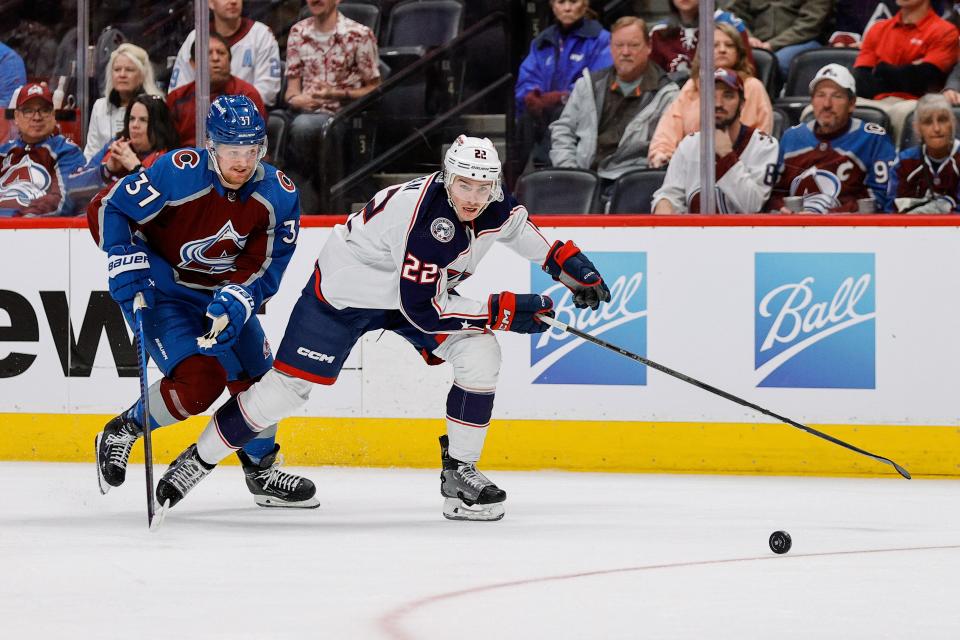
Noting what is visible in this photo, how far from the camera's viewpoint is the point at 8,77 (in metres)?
6.23

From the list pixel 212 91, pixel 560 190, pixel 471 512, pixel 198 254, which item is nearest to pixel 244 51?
pixel 212 91

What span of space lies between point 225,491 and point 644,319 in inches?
65.9

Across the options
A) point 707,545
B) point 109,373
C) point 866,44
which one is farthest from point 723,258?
point 109,373

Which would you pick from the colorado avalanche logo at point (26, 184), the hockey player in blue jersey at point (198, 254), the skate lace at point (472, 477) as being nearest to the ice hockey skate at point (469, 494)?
the skate lace at point (472, 477)

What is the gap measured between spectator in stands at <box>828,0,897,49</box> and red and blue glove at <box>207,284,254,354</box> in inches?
102

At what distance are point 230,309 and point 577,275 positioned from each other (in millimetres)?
1015

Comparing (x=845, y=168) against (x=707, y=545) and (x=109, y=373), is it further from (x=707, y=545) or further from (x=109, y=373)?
(x=109, y=373)

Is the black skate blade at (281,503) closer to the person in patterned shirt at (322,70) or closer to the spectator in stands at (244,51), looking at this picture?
the person in patterned shirt at (322,70)

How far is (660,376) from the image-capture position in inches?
215

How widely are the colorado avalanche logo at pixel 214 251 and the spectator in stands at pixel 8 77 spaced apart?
2247 mm

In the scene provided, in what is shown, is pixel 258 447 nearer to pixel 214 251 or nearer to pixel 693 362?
pixel 214 251

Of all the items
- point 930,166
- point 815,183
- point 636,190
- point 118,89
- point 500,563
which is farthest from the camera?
point 118,89

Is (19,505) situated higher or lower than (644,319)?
lower

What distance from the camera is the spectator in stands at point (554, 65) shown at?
5.61 meters
